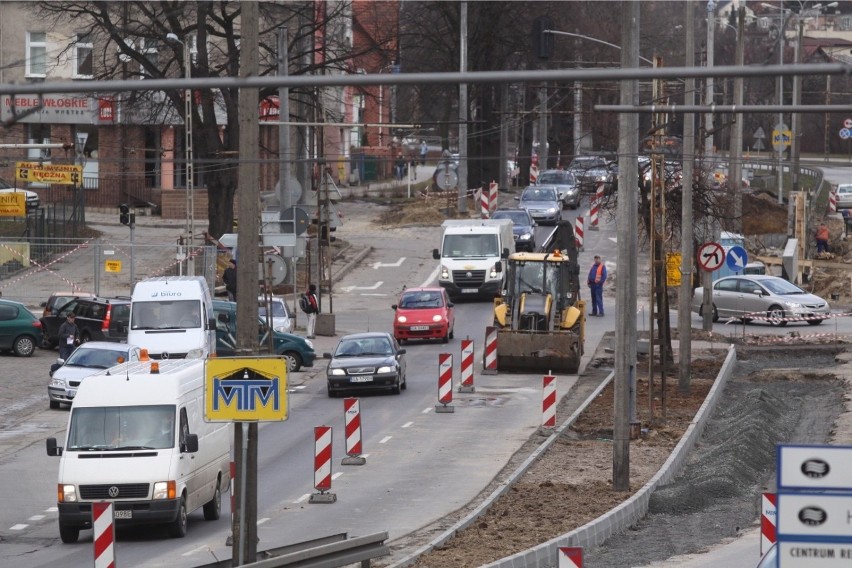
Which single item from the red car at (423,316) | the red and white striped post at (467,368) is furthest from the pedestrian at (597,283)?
the red and white striped post at (467,368)

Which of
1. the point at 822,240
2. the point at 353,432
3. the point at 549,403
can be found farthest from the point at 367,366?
the point at 822,240

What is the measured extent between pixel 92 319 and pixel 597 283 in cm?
1501

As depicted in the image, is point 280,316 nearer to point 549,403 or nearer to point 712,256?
point 712,256

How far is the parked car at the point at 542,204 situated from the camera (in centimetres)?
6744

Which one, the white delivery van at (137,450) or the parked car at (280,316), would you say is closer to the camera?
the white delivery van at (137,450)

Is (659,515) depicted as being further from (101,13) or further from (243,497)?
(101,13)

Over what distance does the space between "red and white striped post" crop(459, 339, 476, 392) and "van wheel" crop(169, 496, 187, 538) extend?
13626 mm

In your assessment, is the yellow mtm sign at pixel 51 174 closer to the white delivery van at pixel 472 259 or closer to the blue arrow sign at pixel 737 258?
the white delivery van at pixel 472 259

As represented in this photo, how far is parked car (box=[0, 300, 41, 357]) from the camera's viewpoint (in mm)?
39250

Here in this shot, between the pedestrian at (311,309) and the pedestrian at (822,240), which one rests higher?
the pedestrian at (822,240)

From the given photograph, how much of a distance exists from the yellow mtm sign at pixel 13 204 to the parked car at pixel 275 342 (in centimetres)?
1664

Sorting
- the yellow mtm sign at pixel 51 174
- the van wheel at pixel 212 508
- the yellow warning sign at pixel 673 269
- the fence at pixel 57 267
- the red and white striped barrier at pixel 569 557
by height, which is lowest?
the van wheel at pixel 212 508

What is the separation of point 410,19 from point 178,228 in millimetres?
21159

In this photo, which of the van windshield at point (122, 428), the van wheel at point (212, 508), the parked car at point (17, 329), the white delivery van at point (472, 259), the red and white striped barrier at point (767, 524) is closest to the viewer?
the red and white striped barrier at point (767, 524)
